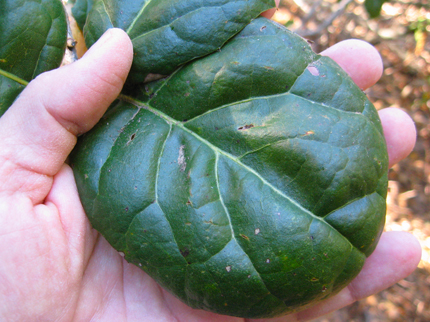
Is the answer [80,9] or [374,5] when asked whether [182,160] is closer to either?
[80,9]

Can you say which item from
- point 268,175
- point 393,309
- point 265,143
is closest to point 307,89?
point 265,143

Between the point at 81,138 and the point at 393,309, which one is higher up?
the point at 81,138

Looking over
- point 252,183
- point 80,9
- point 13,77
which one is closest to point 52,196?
point 13,77

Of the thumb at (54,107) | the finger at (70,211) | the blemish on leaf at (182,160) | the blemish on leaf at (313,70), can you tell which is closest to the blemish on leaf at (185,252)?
the blemish on leaf at (182,160)

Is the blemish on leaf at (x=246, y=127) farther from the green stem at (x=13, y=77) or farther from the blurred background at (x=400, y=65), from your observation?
the blurred background at (x=400, y=65)

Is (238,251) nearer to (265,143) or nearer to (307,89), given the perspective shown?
(265,143)

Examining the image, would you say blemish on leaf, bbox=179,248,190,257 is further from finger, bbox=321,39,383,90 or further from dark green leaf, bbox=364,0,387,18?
dark green leaf, bbox=364,0,387,18

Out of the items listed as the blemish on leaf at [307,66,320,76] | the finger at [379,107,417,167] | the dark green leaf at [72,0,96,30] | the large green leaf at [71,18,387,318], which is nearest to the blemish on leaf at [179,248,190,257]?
the large green leaf at [71,18,387,318]
